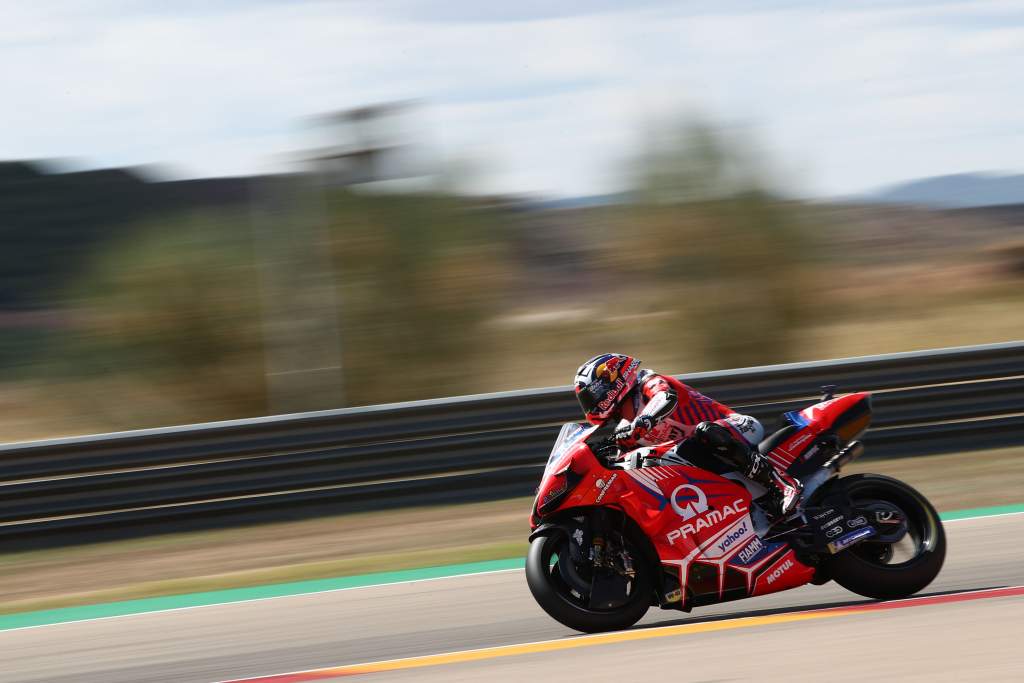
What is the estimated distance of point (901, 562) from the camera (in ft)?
21.1

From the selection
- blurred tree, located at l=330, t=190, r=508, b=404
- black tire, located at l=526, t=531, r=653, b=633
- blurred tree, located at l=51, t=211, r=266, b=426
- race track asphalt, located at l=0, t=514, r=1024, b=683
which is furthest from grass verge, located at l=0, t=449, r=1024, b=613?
blurred tree, located at l=51, t=211, r=266, b=426

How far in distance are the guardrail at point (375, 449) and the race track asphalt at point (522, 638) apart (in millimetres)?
2320

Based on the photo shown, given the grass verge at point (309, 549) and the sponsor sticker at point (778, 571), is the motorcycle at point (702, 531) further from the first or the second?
the grass verge at point (309, 549)

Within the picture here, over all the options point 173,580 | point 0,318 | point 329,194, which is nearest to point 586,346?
point 329,194

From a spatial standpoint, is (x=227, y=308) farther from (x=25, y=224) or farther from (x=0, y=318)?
(x=25, y=224)

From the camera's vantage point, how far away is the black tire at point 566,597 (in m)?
6.09

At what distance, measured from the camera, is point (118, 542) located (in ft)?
33.2

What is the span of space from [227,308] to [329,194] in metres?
2.02

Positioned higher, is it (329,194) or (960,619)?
(329,194)

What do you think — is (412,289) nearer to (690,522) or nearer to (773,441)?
(773,441)

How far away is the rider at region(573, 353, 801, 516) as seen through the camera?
6227 millimetres

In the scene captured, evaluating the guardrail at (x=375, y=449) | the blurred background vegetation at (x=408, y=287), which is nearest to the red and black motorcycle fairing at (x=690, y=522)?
the guardrail at (x=375, y=449)

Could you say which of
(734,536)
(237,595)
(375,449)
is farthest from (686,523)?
(375,449)

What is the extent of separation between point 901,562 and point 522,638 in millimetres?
1917
